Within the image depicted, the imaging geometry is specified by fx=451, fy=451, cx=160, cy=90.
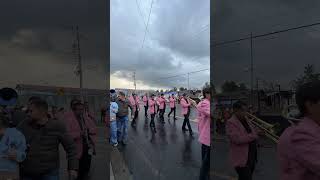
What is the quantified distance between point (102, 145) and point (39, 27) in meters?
2.17

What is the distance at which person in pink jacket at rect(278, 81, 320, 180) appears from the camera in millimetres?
2236

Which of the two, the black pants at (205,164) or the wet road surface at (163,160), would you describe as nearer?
the black pants at (205,164)

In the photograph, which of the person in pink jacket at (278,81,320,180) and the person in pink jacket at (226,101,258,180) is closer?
the person in pink jacket at (278,81,320,180)

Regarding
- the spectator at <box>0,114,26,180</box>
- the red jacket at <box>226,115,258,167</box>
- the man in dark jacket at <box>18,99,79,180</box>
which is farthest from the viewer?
the red jacket at <box>226,115,258,167</box>

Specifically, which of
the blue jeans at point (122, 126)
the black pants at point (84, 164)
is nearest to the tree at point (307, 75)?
the black pants at point (84, 164)

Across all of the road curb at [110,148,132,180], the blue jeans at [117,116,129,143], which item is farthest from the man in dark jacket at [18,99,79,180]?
the blue jeans at [117,116,129,143]

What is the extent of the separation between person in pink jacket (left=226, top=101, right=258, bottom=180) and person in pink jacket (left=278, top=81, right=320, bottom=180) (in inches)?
104

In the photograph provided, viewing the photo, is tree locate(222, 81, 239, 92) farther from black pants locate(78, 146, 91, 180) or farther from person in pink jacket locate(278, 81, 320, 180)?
person in pink jacket locate(278, 81, 320, 180)

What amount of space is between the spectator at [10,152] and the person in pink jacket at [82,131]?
172 cm

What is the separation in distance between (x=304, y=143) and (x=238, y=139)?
2.84 metres

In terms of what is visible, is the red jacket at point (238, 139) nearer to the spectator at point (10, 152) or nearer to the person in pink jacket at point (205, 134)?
the person in pink jacket at point (205, 134)

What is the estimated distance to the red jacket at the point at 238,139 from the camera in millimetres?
5086

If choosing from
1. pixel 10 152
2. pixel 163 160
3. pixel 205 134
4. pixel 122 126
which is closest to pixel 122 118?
pixel 122 126

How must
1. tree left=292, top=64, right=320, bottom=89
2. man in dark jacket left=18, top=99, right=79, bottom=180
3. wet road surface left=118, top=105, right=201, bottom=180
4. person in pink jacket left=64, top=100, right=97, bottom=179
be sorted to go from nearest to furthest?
man in dark jacket left=18, top=99, right=79, bottom=180, person in pink jacket left=64, top=100, right=97, bottom=179, tree left=292, top=64, right=320, bottom=89, wet road surface left=118, top=105, right=201, bottom=180
